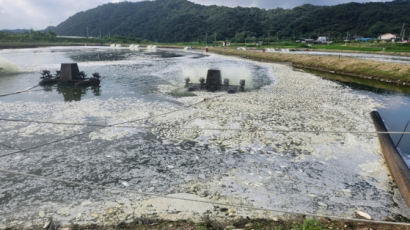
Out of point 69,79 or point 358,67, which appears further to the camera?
point 358,67

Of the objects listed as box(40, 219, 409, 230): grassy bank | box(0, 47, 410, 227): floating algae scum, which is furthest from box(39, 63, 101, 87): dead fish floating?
box(40, 219, 409, 230): grassy bank

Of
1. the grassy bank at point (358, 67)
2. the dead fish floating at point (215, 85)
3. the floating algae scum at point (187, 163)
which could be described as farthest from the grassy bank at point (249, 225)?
the grassy bank at point (358, 67)

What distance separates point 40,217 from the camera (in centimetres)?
623

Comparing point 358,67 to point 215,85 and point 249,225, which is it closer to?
point 215,85

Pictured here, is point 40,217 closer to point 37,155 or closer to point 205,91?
point 37,155

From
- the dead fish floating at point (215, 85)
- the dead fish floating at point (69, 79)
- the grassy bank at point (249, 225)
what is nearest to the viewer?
the grassy bank at point (249, 225)

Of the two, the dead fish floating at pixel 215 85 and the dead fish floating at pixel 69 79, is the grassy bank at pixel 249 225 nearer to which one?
the dead fish floating at pixel 215 85

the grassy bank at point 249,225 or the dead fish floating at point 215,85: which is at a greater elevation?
the dead fish floating at point 215,85

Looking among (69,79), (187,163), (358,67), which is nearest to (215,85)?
(187,163)

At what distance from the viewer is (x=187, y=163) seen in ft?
30.3

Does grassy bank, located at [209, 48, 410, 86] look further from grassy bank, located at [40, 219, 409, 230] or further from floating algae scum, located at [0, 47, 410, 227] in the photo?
grassy bank, located at [40, 219, 409, 230]

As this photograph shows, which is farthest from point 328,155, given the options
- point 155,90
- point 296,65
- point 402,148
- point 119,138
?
point 296,65

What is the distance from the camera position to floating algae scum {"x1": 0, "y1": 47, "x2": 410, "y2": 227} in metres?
6.68

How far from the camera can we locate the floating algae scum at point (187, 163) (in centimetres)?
668
